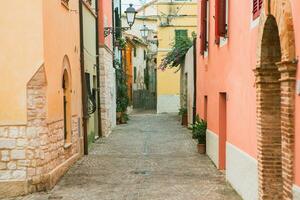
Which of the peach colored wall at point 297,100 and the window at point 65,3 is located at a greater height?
the window at point 65,3

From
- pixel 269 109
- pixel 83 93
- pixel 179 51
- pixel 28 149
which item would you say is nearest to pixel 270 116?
pixel 269 109

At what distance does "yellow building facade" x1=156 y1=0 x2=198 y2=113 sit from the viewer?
3700 cm

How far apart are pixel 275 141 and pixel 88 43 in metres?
10.8

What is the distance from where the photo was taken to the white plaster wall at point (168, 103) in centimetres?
3784

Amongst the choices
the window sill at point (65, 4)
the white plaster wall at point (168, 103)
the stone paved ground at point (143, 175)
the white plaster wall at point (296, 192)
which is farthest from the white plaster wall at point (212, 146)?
the white plaster wall at point (168, 103)

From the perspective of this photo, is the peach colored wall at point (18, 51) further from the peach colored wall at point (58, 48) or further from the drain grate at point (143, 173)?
the drain grate at point (143, 173)

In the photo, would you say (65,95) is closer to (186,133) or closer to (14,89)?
(14,89)

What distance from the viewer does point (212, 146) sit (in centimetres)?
1372

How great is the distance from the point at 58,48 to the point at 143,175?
357 centimetres

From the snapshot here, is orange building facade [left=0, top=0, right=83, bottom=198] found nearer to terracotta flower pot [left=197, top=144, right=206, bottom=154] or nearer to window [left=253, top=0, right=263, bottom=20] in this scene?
window [left=253, top=0, right=263, bottom=20]

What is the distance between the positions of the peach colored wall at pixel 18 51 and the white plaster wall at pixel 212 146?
5332mm

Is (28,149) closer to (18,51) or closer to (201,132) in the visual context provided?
(18,51)

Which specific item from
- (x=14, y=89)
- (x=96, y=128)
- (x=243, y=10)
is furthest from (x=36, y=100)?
(x=96, y=128)

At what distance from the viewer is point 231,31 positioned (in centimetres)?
1074
